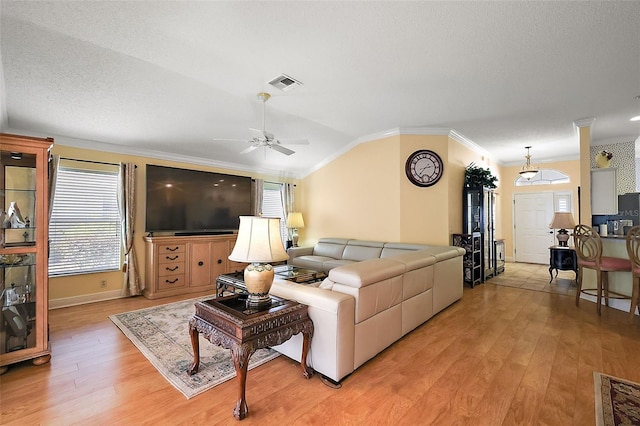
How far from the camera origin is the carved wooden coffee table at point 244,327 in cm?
181

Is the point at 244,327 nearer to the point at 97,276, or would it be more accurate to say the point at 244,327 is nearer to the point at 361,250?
the point at 361,250

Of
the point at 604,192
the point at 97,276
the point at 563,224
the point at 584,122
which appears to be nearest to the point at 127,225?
the point at 97,276

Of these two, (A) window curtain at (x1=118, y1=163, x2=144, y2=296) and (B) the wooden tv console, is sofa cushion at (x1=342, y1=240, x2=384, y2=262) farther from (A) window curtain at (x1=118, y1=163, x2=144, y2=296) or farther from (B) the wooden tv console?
(A) window curtain at (x1=118, y1=163, x2=144, y2=296)

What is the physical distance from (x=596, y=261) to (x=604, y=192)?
138cm

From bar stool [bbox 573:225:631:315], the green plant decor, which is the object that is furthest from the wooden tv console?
bar stool [bbox 573:225:631:315]

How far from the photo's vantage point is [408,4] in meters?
2.14

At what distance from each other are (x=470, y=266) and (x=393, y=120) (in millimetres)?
2850

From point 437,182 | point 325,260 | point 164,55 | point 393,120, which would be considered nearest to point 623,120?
point 437,182

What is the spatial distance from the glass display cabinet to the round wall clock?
4750 mm

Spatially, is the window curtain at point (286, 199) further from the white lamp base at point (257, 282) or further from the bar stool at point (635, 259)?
the bar stool at point (635, 259)

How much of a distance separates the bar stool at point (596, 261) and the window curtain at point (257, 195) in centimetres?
544

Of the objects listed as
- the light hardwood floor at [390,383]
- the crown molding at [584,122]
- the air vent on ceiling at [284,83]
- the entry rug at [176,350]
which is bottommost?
the light hardwood floor at [390,383]

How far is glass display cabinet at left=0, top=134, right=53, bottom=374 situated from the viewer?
2.45 metres

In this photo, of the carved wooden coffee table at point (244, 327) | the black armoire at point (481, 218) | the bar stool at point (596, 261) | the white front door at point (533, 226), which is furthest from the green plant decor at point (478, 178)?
the carved wooden coffee table at point (244, 327)
